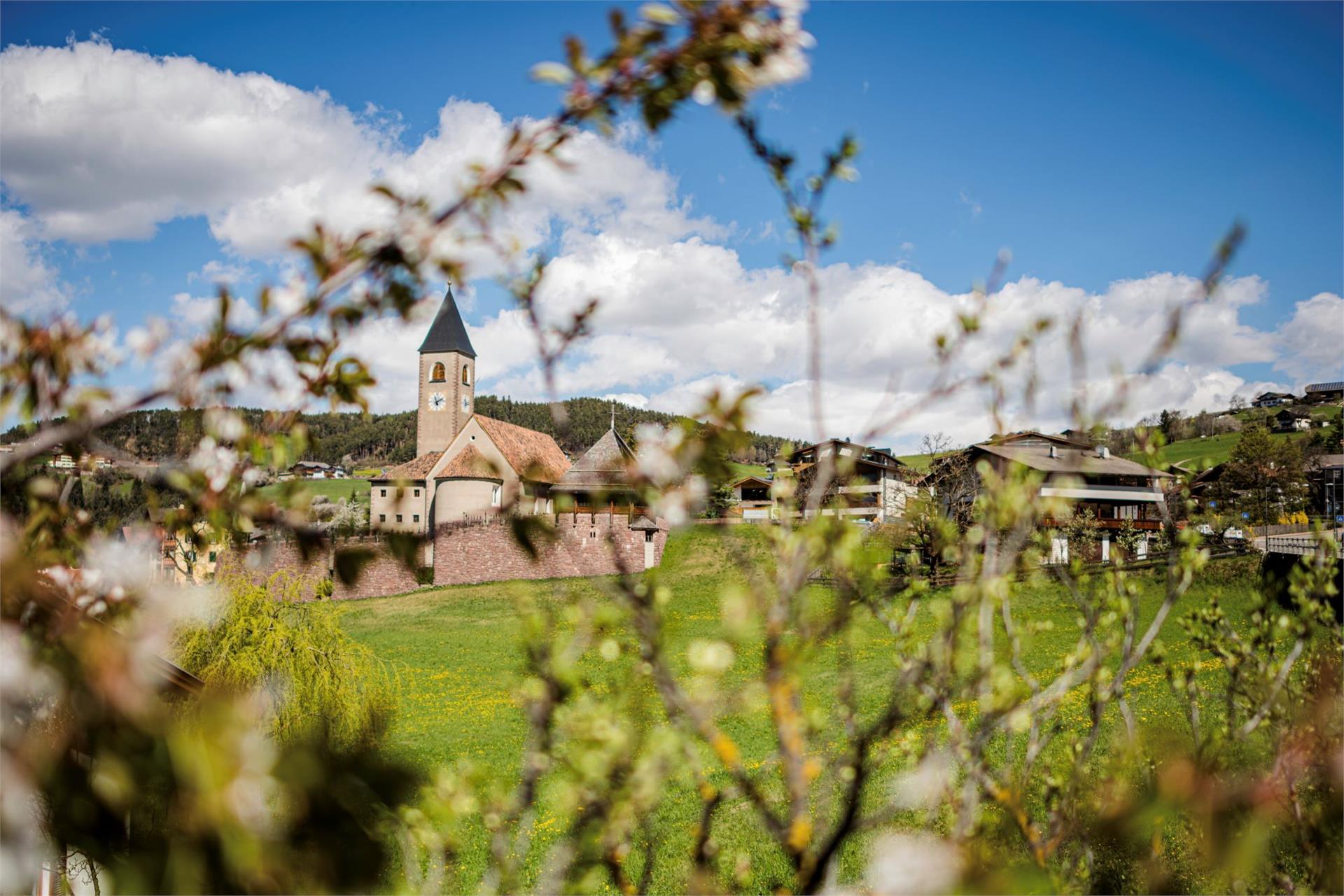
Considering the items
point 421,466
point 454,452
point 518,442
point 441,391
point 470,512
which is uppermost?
point 441,391

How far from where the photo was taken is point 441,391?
1788 inches

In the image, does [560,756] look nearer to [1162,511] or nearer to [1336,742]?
[1162,511]

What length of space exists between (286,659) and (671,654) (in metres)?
8.03

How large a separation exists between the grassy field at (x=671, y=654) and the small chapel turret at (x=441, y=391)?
17.6 meters

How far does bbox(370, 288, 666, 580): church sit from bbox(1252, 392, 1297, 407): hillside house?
82.7 metres

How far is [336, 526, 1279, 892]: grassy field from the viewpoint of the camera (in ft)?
25.9

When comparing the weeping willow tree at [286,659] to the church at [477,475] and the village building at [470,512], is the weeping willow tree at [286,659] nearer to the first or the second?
the village building at [470,512]

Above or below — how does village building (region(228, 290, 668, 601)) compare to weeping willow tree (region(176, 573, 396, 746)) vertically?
above

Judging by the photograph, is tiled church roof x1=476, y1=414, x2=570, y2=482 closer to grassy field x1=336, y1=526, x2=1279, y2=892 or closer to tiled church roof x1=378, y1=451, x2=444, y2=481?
tiled church roof x1=378, y1=451, x2=444, y2=481

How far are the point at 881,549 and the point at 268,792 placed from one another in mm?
1564

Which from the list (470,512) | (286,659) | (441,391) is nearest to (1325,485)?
(441,391)

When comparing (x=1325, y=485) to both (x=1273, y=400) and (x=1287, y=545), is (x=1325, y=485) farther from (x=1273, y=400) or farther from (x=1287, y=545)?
(x=1273, y=400)

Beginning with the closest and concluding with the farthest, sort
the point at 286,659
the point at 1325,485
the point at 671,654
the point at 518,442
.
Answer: the point at 286,659
the point at 671,654
the point at 518,442
the point at 1325,485

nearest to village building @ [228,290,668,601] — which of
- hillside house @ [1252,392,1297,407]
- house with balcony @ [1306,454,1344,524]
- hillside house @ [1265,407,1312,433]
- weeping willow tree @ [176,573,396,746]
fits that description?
weeping willow tree @ [176,573,396,746]
